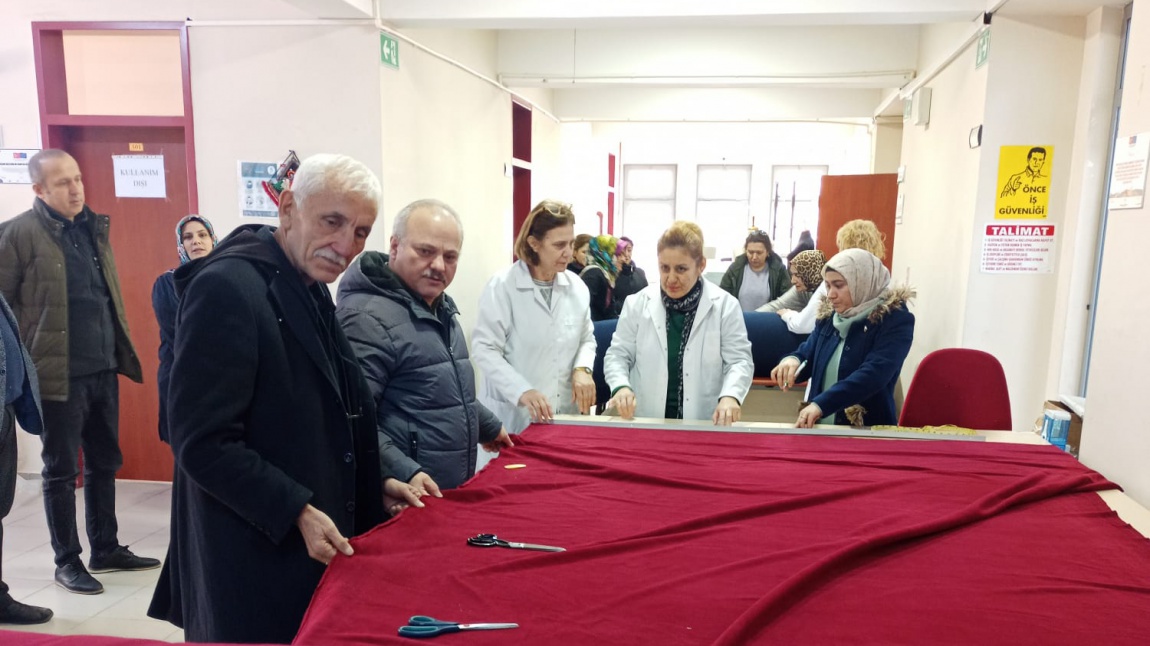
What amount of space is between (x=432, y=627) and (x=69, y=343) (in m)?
2.81

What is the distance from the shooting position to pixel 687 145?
39.8ft

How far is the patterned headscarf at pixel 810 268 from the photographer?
14.9ft

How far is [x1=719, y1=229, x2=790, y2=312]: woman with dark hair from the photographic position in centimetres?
544

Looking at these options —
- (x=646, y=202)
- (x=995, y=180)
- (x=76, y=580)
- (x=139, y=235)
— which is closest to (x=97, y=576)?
(x=76, y=580)

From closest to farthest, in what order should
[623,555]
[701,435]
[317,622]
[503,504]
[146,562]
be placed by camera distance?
[317,622]
[623,555]
[503,504]
[701,435]
[146,562]

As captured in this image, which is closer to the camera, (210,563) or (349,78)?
(210,563)

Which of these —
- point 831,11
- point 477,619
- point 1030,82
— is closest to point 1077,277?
point 1030,82

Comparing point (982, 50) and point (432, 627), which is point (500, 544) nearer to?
point (432, 627)

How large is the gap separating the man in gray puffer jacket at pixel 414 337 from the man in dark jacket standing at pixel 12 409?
58.2 inches

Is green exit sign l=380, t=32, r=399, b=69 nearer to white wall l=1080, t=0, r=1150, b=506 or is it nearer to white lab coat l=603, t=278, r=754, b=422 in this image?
white lab coat l=603, t=278, r=754, b=422

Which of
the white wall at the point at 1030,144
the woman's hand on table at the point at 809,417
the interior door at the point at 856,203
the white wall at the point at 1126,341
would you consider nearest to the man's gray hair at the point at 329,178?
the woman's hand on table at the point at 809,417

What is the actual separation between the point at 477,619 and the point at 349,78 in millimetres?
3296

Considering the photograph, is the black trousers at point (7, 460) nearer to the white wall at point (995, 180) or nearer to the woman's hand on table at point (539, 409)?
the woman's hand on table at point (539, 409)

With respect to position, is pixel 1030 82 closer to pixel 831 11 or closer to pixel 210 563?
pixel 831 11
